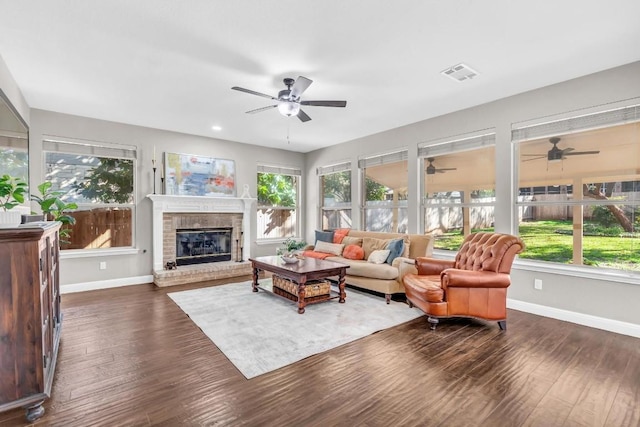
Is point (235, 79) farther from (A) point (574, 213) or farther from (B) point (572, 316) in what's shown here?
(B) point (572, 316)

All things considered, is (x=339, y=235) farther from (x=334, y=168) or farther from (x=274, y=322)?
(x=274, y=322)

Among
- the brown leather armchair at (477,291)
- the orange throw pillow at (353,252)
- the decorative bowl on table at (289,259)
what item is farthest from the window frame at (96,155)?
the brown leather armchair at (477,291)

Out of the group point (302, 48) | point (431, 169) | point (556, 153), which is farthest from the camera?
point (431, 169)

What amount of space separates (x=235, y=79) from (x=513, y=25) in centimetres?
274

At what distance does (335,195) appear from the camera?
717 cm

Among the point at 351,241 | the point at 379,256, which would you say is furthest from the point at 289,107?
the point at 351,241

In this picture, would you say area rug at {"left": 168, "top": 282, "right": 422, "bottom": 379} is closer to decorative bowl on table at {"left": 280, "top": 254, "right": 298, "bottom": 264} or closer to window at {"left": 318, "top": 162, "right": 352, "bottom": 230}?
decorative bowl on table at {"left": 280, "top": 254, "right": 298, "bottom": 264}

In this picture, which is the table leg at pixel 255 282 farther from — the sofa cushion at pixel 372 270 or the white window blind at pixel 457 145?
the white window blind at pixel 457 145

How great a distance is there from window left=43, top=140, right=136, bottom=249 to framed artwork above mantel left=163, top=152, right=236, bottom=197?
61 cm

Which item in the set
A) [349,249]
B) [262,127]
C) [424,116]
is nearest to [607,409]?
[349,249]

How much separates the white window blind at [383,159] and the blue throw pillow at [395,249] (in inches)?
66.5

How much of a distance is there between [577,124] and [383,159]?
2975 millimetres

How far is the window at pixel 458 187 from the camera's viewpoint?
4.61 metres

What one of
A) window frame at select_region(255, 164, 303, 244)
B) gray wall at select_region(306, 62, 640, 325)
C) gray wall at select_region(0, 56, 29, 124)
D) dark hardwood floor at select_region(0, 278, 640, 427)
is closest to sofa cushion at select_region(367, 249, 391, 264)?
gray wall at select_region(306, 62, 640, 325)
